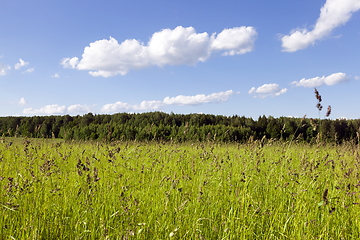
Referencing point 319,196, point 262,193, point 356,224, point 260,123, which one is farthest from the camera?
point 260,123

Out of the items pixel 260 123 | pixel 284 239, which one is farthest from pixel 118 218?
pixel 260 123

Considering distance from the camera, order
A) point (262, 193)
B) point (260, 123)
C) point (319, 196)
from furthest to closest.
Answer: point (260, 123) → point (262, 193) → point (319, 196)

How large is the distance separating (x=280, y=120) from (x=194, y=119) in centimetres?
834

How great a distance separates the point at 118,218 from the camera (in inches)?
88.8

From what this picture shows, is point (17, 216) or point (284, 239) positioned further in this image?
point (17, 216)

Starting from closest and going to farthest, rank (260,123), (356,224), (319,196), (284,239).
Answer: (284,239)
(356,224)
(319,196)
(260,123)

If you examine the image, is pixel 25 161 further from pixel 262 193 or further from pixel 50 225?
pixel 262 193

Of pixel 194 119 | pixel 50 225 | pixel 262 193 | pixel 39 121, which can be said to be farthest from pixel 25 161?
pixel 39 121

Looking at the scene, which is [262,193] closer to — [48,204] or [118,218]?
[118,218]

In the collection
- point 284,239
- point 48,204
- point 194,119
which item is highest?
point 194,119

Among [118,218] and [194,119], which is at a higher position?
[194,119]

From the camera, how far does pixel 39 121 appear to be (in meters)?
23.2

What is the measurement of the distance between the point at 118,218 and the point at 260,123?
18212mm

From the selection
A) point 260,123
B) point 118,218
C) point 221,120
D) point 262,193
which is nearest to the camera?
point 118,218
